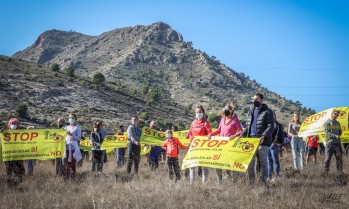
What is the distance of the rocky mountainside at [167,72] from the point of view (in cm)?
9812

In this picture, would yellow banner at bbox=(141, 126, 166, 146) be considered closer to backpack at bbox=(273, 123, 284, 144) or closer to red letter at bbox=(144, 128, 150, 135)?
red letter at bbox=(144, 128, 150, 135)

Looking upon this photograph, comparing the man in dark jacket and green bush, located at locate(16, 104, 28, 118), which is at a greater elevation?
green bush, located at locate(16, 104, 28, 118)

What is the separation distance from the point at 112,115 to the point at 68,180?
4236cm

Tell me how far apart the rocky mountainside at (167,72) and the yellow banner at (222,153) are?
194ft

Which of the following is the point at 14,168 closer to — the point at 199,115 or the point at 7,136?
the point at 7,136

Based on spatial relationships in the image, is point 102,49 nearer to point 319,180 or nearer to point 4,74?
point 4,74

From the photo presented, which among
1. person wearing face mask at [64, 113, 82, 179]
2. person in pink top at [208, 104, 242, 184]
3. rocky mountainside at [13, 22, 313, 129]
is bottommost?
person wearing face mask at [64, 113, 82, 179]

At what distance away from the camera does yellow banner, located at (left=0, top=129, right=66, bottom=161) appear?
8.44 m

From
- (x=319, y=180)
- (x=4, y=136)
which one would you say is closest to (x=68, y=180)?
(x=4, y=136)

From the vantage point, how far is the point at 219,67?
140 m

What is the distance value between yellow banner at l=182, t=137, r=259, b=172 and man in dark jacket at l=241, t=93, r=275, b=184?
226 mm

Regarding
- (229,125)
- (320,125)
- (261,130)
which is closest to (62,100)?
(320,125)

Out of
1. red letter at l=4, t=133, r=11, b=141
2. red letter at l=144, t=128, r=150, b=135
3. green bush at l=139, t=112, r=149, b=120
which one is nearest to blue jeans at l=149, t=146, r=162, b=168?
red letter at l=144, t=128, r=150, b=135

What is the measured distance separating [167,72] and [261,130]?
390 feet
